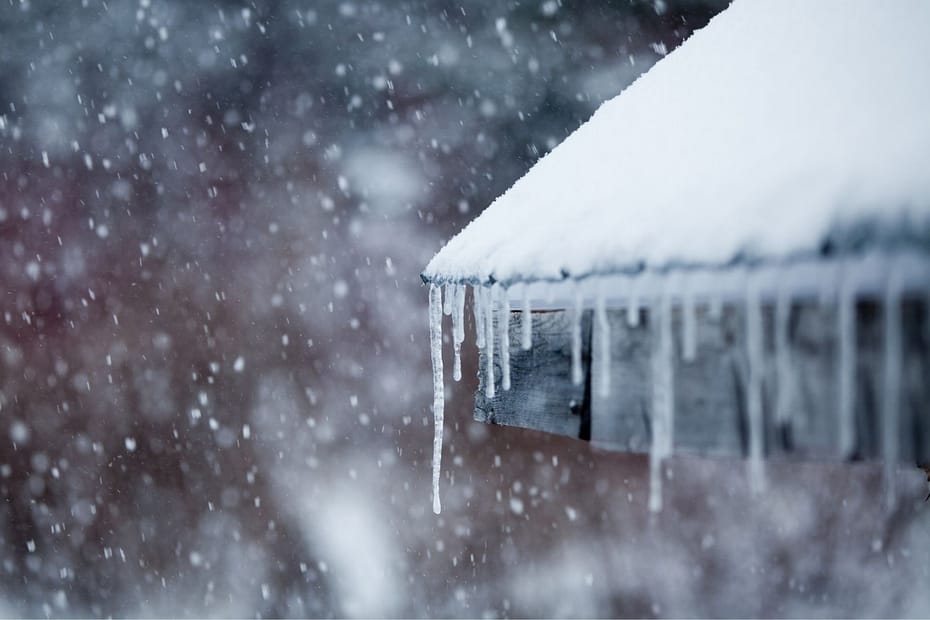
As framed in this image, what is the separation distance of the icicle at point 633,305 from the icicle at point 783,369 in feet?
0.54

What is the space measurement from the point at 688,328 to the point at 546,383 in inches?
13.8

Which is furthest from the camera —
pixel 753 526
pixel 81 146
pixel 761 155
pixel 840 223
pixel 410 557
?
pixel 81 146

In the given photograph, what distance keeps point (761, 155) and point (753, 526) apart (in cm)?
445

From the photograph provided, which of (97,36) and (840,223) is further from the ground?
(97,36)

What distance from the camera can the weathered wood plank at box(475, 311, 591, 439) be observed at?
0.97 m

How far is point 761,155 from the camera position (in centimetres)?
77

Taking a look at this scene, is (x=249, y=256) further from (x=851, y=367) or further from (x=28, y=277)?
→ (x=851, y=367)

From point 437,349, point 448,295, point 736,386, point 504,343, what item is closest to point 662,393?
point 736,386

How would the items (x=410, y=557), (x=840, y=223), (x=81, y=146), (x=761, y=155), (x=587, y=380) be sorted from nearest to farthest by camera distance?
(x=840, y=223), (x=761, y=155), (x=587, y=380), (x=410, y=557), (x=81, y=146)

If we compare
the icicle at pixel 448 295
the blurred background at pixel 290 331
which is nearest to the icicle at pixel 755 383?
the icicle at pixel 448 295

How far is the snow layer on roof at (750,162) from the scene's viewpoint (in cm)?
63

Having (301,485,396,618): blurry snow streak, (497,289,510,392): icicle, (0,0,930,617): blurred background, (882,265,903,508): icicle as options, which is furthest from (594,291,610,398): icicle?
(301,485,396,618): blurry snow streak

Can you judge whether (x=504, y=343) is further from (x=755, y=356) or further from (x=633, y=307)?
(x=755, y=356)

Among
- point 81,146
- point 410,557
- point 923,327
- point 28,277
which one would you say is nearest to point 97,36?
point 81,146
